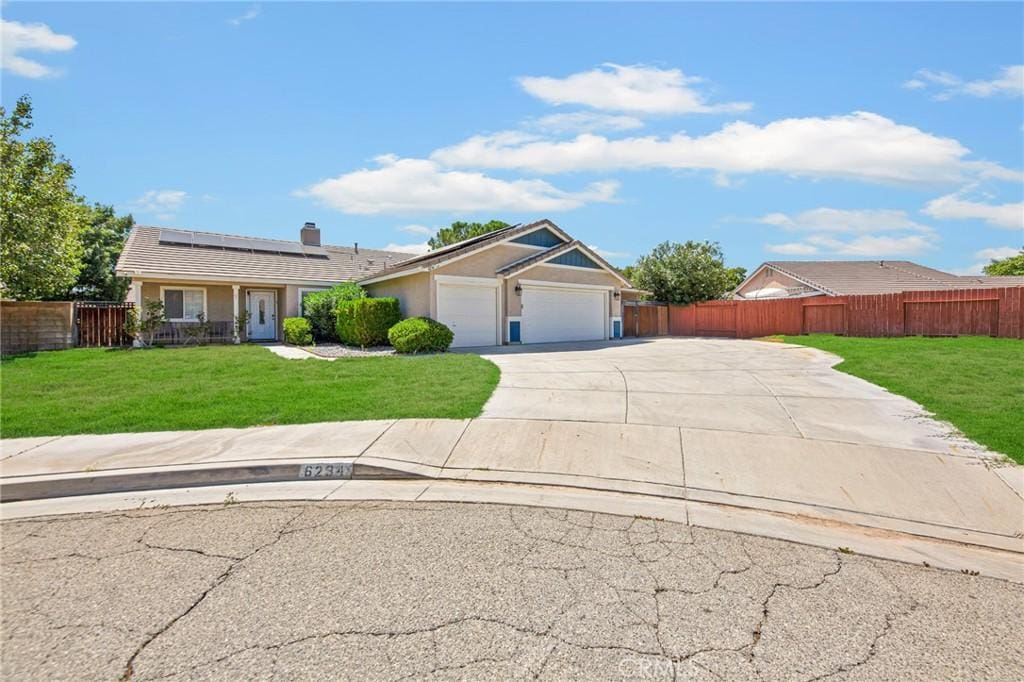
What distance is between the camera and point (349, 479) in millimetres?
6078

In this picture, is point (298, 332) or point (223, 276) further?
point (223, 276)

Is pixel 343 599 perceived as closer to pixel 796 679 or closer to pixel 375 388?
pixel 796 679

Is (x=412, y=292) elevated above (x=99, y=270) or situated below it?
below

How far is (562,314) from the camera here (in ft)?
73.9

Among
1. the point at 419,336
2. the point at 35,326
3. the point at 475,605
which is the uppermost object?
the point at 35,326

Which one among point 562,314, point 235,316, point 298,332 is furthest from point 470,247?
point 235,316

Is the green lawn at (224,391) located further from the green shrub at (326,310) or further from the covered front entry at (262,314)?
the covered front entry at (262,314)

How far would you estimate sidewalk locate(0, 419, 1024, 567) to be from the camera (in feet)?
17.3

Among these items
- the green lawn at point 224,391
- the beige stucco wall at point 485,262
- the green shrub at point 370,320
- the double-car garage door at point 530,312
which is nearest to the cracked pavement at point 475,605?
the green lawn at point 224,391

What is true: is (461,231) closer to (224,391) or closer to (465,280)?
(465,280)

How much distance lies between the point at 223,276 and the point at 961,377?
22297mm

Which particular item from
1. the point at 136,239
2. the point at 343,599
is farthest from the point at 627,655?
the point at 136,239

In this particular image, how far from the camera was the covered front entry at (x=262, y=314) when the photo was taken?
22359 mm

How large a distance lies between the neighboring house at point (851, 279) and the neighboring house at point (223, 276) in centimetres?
2485
